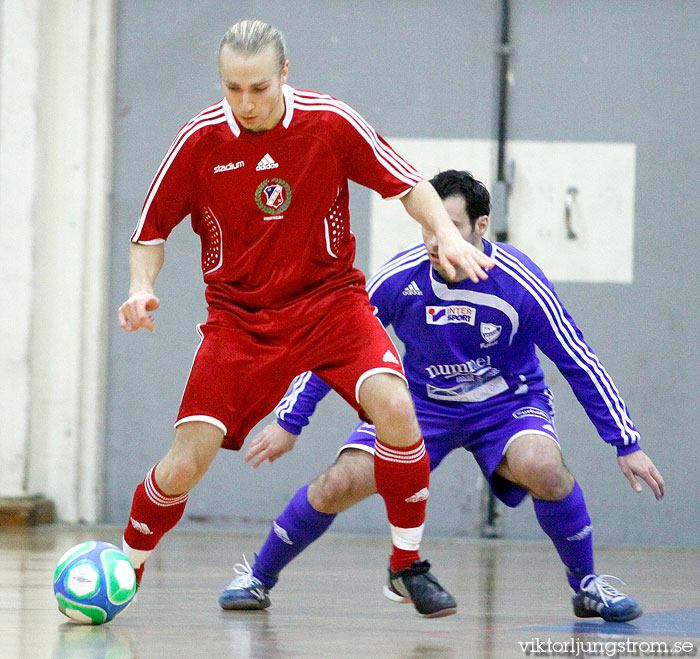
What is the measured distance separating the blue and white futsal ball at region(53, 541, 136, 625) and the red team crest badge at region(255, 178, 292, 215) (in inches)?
45.5

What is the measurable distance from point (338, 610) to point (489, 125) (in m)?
3.80

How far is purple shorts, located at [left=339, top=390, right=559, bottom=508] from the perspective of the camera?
13.5 ft

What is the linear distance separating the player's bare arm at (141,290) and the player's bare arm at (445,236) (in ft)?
2.64

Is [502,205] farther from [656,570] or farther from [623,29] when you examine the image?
[656,570]

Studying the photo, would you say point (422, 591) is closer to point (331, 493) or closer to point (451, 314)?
point (331, 493)

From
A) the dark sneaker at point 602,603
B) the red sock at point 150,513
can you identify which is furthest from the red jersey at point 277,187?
the dark sneaker at point 602,603

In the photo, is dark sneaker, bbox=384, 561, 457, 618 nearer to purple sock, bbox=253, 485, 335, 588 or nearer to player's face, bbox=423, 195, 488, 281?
purple sock, bbox=253, 485, 335, 588

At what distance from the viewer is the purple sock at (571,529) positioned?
12.8ft

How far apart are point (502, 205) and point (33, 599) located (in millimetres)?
3898

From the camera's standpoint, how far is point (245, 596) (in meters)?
3.98

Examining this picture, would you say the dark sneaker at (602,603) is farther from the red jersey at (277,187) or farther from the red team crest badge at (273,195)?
the red team crest badge at (273,195)

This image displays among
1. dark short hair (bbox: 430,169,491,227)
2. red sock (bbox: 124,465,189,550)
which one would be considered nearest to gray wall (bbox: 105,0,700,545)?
dark short hair (bbox: 430,169,491,227)

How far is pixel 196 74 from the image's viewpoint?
7.11m

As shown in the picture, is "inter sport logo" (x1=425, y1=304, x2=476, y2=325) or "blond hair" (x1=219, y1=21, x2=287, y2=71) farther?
"inter sport logo" (x1=425, y1=304, x2=476, y2=325)
